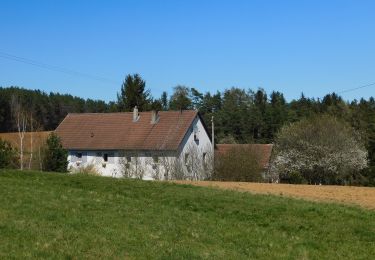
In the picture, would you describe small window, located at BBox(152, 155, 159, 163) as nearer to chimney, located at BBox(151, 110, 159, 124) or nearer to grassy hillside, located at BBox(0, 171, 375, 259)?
chimney, located at BBox(151, 110, 159, 124)

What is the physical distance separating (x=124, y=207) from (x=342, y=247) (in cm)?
534

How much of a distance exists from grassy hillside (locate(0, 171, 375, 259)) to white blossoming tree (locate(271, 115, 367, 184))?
37.6 metres

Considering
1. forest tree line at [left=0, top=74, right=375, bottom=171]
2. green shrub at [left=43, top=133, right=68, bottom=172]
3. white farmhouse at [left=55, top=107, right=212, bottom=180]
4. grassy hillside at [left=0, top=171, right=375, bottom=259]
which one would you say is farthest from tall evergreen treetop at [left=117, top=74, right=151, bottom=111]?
grassy hillside at [left=0, top=171, right=375, bottom=259]

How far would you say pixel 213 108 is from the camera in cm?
11738

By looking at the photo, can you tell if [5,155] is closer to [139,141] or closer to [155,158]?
[155,158]

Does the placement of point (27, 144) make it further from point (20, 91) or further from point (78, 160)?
point (20, 91)

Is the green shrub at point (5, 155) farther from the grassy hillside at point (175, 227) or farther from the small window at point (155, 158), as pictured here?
the grassy hillside at point (175, 227)

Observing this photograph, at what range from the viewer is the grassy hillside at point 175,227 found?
29.8 feet

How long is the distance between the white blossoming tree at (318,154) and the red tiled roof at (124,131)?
10215 millimetres

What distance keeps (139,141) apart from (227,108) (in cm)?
5486

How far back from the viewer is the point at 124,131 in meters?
55.9

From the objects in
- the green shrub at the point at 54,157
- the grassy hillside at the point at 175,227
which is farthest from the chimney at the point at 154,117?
the grassy hillside at the point at 175,227

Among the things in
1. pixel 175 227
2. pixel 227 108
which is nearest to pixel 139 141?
pixel 175 227

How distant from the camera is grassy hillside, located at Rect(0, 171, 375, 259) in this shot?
9086 millimetres
